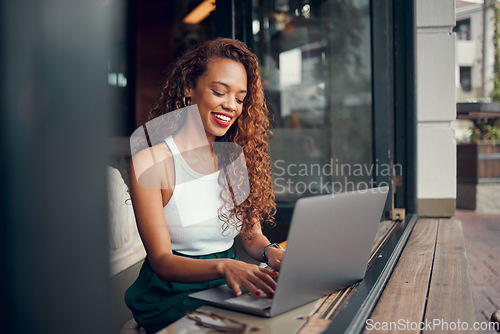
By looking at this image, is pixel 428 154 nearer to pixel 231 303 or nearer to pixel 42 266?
pixel 231 303

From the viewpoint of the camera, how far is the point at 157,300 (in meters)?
1.24

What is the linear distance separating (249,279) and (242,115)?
0.78 metres

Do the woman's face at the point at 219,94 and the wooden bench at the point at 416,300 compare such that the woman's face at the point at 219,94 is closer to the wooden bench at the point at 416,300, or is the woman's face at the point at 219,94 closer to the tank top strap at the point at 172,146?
the tank top strap at the point at 172,146

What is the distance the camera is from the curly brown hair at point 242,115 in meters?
1.42

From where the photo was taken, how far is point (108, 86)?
1.23 ft

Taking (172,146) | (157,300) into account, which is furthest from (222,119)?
(157,300)

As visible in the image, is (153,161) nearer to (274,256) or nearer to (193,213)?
(193,213)

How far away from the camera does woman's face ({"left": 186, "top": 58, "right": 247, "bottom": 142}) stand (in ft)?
4.50

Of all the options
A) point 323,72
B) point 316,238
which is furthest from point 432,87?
point 316,238

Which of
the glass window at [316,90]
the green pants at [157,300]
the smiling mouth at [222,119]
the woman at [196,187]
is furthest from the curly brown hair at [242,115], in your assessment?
the glass window at [316,90]

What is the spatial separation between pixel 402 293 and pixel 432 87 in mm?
1956

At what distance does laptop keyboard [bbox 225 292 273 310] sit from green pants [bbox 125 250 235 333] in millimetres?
316

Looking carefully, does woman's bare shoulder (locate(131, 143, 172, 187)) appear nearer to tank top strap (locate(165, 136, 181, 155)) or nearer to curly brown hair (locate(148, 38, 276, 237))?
tank top strap (locate(165, 136, 181, 155))

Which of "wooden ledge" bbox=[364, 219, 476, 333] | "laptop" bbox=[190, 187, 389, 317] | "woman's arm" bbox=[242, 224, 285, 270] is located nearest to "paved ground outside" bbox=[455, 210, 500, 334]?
"wooden ledge" bbox=[364, 219, 476, 333]
